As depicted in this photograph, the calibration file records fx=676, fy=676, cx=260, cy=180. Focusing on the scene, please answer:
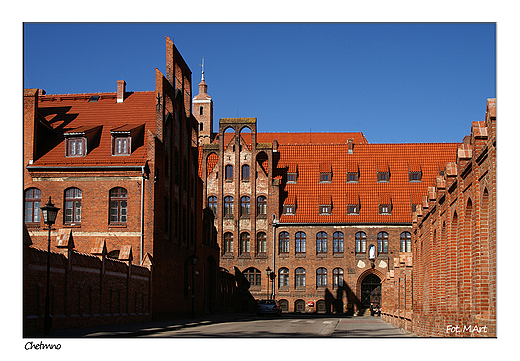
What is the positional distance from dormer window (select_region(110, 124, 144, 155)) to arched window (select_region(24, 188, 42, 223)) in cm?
412

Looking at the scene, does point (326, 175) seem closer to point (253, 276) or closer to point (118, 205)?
point (253, 276)

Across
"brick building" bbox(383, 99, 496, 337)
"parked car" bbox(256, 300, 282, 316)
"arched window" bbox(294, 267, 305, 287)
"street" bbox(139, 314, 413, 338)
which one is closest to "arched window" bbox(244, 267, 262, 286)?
"arched window" bbox(294, 267, 305, 287)

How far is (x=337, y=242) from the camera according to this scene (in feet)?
192

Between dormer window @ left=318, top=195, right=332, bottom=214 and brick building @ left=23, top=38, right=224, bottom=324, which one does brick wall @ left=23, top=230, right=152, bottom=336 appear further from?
dormer window @ left=318, top=195, right=332, bottom=214

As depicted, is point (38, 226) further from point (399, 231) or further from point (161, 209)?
point (399, 231)

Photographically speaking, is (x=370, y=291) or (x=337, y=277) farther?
(x=337, y=277)

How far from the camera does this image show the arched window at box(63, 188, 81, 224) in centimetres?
3206

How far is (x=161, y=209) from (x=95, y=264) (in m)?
8.64

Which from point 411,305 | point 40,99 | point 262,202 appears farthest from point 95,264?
point 262,202

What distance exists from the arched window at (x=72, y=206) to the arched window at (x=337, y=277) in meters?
30.5

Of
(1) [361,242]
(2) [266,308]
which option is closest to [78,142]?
(2) [266,308]

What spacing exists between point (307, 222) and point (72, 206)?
96.7 ft

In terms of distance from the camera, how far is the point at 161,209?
3269 centimetres

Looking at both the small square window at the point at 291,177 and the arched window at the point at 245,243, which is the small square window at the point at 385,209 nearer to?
the small square window at the point at 291,177
